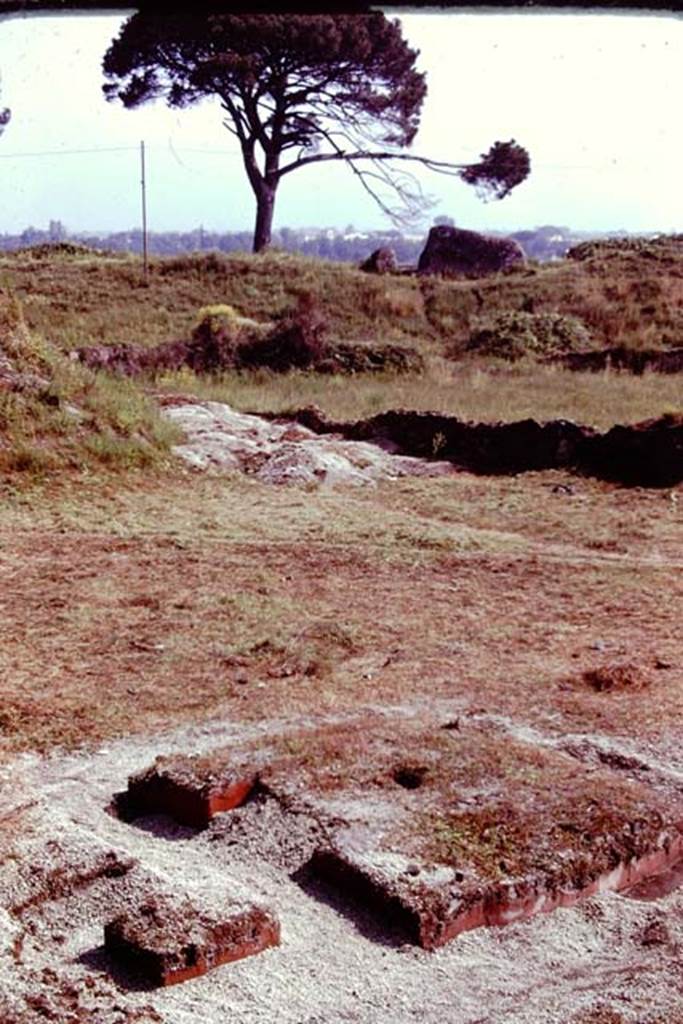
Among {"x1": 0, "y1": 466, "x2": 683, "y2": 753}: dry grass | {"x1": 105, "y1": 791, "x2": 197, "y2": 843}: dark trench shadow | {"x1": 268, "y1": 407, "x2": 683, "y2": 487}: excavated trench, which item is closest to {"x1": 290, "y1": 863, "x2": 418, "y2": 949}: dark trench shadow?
{"x1": 105, "y1": 791, "x2": 197, "y2": 843}: dark trench shadow

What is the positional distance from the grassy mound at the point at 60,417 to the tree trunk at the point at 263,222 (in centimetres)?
1506

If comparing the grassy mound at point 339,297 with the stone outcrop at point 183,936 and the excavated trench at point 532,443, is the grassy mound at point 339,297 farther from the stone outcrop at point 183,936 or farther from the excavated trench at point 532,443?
the stone outcrop at point 183,936

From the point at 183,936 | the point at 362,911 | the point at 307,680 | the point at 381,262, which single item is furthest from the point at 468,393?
the point at 381,262

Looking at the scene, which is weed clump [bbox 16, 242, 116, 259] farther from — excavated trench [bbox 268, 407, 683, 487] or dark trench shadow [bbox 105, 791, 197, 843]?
dark trench shadow [bbox 105, 791, 197, 843]

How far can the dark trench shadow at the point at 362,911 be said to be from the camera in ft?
11.3

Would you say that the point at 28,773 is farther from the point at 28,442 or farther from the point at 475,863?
the point at 28,442

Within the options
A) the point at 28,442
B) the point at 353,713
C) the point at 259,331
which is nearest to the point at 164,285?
the point at 259,331

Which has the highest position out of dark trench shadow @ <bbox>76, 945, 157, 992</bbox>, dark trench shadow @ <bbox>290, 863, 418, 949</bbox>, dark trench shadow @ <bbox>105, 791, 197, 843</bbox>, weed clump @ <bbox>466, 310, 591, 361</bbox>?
weed clump @ <bbox>466, 310, 591, 361</bbox>

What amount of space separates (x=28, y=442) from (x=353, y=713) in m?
5.76

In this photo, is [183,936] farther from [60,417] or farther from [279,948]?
[60,417]

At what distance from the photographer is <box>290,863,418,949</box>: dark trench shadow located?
343 cm

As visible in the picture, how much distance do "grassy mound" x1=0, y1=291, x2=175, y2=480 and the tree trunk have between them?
1506cm

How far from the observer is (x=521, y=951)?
3412 mm

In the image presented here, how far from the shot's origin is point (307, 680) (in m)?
5.66
